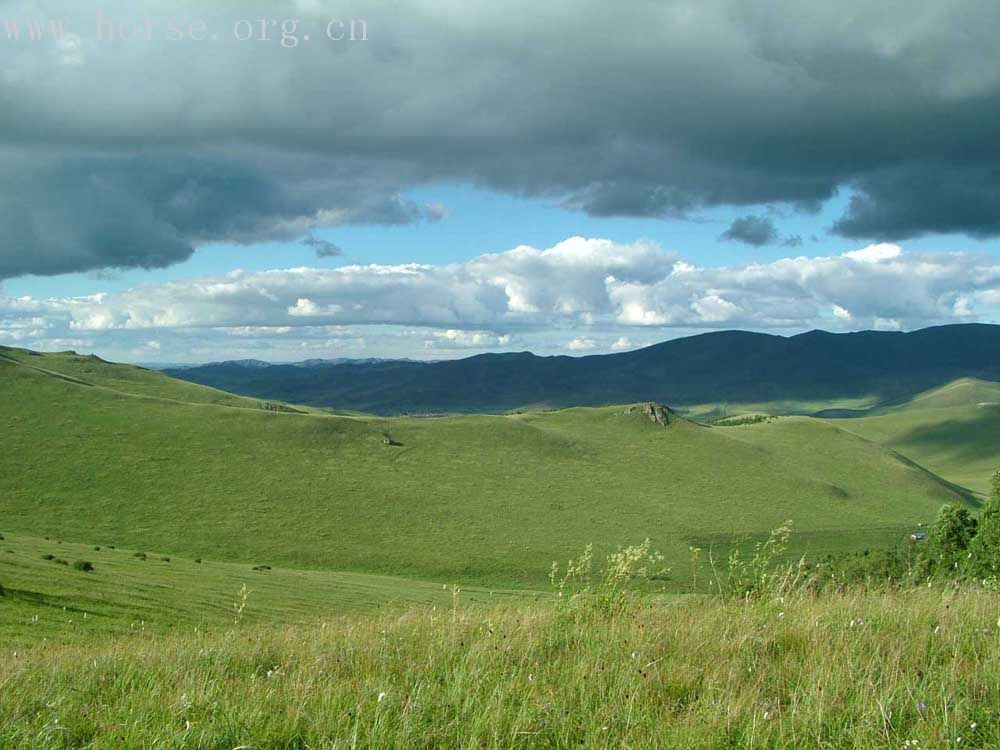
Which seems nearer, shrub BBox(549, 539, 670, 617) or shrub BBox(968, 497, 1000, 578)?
shrub BBox(549, 539, 670, 617)

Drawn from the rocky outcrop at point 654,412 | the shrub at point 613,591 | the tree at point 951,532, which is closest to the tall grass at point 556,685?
the shrub at point 613,591

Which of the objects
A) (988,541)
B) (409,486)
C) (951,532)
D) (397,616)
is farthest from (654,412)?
(397,616)

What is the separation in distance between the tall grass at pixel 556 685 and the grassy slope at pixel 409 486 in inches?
3193

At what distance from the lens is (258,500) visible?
110 meters

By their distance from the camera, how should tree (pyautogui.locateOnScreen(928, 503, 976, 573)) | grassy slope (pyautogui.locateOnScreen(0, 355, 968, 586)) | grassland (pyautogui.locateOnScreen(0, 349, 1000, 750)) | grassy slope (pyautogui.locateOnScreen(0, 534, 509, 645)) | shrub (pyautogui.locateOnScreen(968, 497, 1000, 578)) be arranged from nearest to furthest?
1. grassland (pyautogui.locateOnScreen(0, 349, 1000, 750))
2. grassy slope (pyautogui.locateOnScreen(0, 534, 509, 645))
3. shrub (pyautogui.locateOnScreen(968, 497, 1000, 578))
4. tree (pyautogui.locateOnScreen(928, 503, 976, 573))
5. grassy slope (pyautogui.locateOnScreen(0, 355, 968, 586))

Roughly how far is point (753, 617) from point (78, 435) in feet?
436

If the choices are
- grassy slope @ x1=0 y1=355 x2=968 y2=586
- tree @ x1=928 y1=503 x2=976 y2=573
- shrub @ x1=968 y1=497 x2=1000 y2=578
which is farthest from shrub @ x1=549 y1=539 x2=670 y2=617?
grassy slope @ x1=0 y1=355 x2=968 y2=586

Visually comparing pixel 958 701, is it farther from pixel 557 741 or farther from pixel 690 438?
pixel 690 438

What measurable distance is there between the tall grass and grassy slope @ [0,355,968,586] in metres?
81.1

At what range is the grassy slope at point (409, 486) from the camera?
9431 cm

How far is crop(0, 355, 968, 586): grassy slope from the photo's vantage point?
94.3m

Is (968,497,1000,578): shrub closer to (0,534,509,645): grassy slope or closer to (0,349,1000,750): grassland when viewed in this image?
(0,349,1000,750): grassland

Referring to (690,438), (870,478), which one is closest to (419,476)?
(690,438)

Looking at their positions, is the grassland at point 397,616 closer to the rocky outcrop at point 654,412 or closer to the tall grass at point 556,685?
the tall grass at point 556,685
